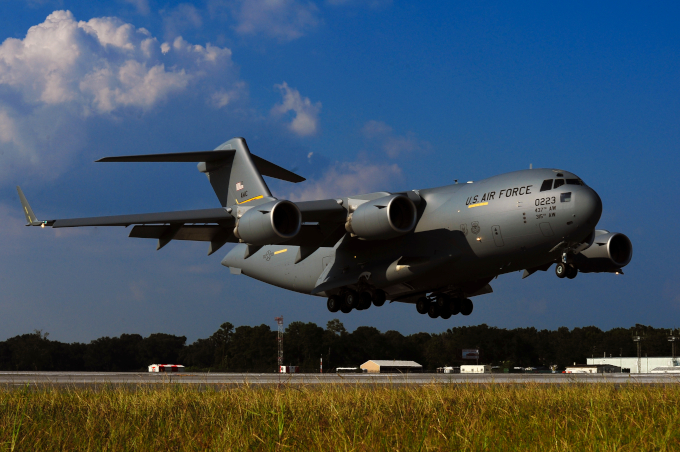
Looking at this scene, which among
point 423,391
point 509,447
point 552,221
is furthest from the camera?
point 552,221

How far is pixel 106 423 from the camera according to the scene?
6.39 meters

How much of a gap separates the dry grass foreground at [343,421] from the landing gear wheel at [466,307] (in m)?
14.2

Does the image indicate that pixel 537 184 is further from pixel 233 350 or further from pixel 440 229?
pixel 233 350

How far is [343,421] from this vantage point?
20.9ft

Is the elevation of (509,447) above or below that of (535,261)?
below

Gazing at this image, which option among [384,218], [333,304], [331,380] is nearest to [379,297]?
[333,304]

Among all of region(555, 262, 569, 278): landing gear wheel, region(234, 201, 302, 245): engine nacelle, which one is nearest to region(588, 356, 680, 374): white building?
region(555, 262, 569, 278): landing gear wheel

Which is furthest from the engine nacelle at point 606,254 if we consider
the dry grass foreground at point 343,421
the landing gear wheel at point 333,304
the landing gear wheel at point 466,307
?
the dry grass foreground at point 343,421

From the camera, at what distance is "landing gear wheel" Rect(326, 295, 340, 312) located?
76.0 ft

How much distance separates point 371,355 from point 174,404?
64.1m

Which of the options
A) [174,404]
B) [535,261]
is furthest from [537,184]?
[174,404]

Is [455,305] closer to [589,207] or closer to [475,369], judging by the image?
[589,207]

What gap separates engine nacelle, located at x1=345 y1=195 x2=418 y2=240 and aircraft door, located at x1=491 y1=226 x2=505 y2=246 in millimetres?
2298

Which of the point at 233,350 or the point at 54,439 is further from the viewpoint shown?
the point at 233,350
